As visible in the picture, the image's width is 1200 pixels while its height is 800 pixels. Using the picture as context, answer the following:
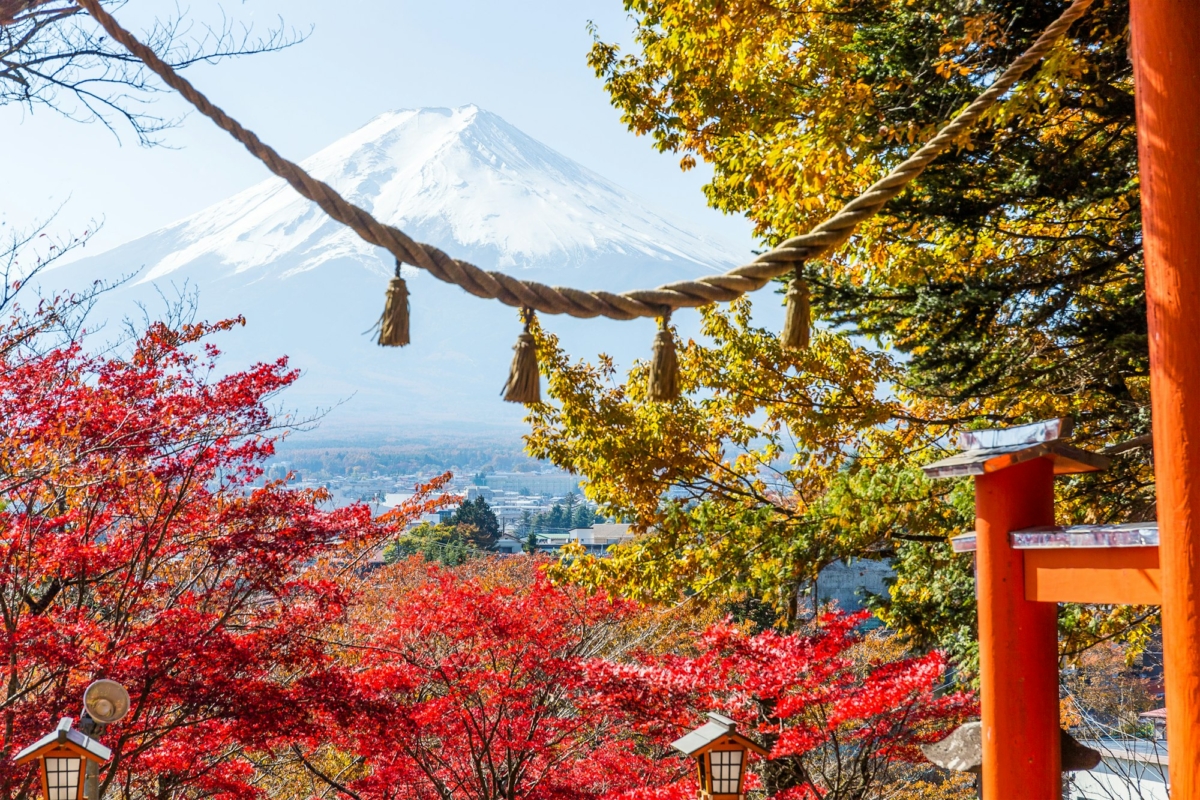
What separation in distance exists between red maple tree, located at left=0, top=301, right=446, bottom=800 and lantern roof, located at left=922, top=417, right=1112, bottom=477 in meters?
3.58

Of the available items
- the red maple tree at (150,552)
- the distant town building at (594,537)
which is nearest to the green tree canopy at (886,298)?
the red maple tree at (150,552)

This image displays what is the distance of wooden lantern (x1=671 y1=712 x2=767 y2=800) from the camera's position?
4.00 m

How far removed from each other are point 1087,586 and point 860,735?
165 inches

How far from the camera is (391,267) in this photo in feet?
327

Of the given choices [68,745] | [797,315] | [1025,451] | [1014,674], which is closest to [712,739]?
[1014,674]

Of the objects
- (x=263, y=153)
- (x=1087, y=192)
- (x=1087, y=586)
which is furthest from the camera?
(x=1087, y=192)

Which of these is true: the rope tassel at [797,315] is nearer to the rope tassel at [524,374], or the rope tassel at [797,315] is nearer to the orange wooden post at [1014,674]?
the rope tassel at [524,374]

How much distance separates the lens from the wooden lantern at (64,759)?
11.6 ft

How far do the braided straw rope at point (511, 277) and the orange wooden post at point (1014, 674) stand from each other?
3.34 feet

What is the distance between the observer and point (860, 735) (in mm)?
5895

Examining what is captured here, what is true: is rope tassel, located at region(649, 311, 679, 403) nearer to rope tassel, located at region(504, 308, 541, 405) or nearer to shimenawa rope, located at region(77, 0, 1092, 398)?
shimenawa rope, located at region(77, 0, 1092, 398)

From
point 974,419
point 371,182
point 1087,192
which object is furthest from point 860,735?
point 371,182

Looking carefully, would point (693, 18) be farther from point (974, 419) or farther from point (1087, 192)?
point (974, 419)

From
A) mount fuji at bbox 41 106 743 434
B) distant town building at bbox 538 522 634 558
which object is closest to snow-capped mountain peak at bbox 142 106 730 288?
mount fuji at bbox 41 106 743 434
